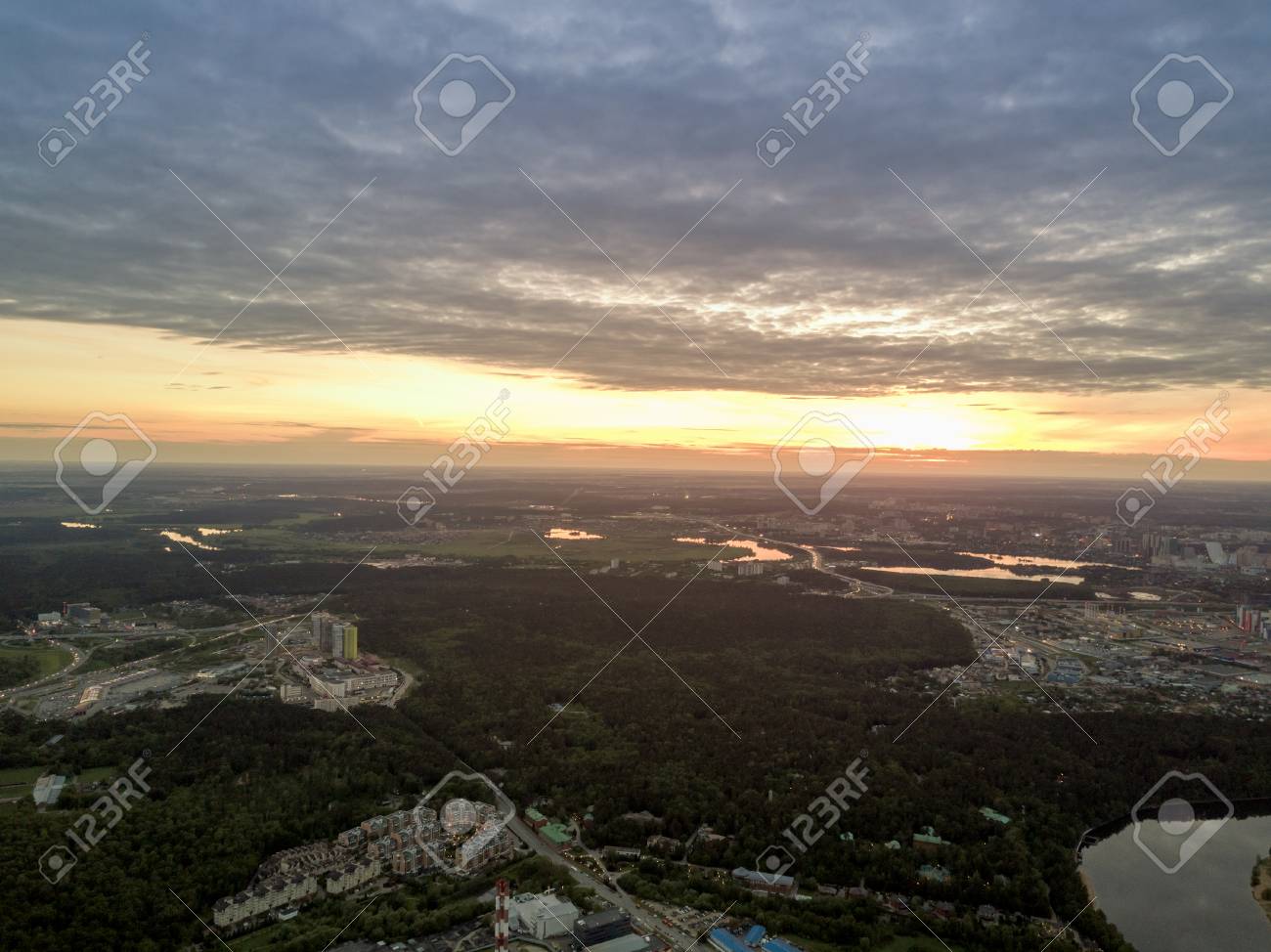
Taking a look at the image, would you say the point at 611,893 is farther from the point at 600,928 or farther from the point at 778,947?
the point at 778,947

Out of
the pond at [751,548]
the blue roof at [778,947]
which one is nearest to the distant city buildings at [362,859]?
the blue roof at [778,947]

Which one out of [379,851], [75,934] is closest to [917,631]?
[379,851]

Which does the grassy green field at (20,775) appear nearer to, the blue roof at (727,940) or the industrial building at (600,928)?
the industrial building at (600,928)

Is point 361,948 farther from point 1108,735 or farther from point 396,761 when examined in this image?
point 1108,735

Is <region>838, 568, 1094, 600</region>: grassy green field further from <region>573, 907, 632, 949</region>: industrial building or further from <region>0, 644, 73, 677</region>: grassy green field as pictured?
<region>0, 644, 73, 677</region>: grassy green field

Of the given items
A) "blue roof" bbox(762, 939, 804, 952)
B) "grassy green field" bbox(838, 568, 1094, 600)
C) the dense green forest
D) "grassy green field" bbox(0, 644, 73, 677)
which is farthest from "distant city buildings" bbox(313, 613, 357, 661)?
"grassy green field" bbox(838, 568, 1094, 600)

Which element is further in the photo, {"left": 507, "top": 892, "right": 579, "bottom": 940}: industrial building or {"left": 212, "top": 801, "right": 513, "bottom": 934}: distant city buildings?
{"left": 212, "top": 801, "right": 513, "bottom": 934}: distant city buildings
